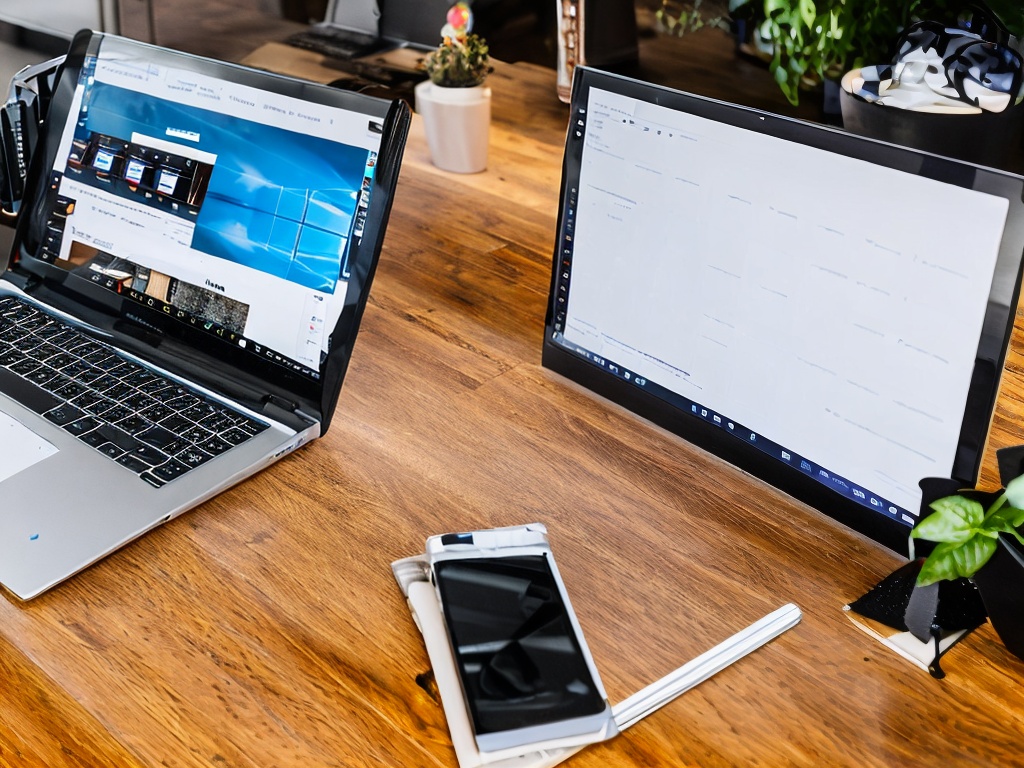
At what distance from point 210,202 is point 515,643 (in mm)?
549

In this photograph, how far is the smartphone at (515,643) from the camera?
0.60 meters

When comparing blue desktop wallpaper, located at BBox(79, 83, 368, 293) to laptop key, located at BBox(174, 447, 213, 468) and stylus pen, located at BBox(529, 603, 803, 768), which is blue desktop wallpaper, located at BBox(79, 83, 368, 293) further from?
stylus pen, located at BBox(529, 603, 803, 768)

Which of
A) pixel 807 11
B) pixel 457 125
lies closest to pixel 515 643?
pixel 457 125

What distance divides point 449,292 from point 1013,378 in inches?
26.2

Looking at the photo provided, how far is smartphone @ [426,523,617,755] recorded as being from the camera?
1.98 feet

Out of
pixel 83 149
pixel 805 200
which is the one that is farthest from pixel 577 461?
pixel 83 149

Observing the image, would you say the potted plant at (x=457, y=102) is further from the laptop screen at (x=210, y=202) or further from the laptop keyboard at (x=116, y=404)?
the laptop keyboard at (x=116, y=404)

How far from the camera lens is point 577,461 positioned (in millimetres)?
896

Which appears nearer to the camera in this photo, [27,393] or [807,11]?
[27,393]

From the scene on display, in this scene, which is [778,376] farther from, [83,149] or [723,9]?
[723,9]

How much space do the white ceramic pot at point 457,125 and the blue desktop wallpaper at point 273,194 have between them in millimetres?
682

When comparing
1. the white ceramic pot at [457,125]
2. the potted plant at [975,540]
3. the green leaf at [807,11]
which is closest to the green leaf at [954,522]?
the potted plant at [975,540]

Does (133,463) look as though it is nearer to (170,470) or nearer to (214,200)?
(170,470)

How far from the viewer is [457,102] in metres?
1.59
